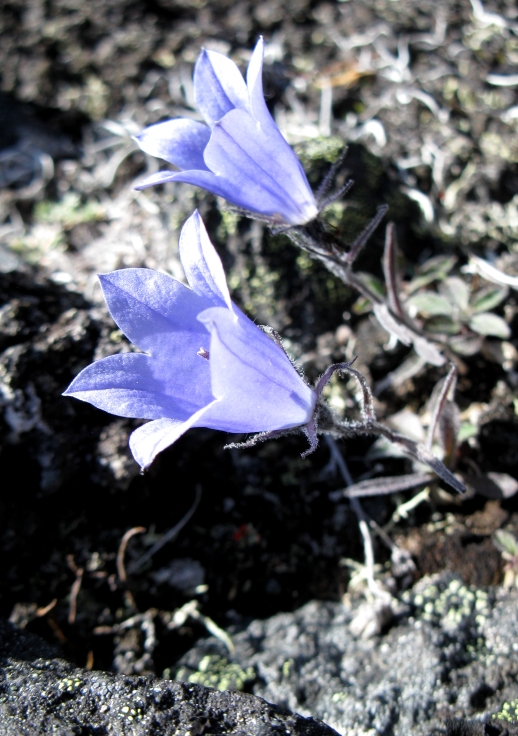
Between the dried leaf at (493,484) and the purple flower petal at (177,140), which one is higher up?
the purple flower petal at (177,140)

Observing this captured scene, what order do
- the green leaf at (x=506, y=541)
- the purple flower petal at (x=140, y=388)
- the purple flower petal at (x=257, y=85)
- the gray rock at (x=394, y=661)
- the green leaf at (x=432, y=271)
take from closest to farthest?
the purple flower petal at (x=140, y=388) < the purple flower petal at (x=257, y=85) < the gray rock at (x=394, y=661) < the green leaf at (x=506, y=541) < the green leaf at (x=432, y=271)

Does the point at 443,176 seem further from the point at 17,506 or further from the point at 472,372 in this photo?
the point at 17,506

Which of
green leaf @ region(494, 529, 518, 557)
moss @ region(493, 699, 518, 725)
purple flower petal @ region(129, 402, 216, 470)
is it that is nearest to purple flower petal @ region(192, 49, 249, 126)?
purple flower petal @ region(129, 402, 216, 470)

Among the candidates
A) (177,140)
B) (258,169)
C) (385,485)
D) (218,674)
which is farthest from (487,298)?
(218,674)

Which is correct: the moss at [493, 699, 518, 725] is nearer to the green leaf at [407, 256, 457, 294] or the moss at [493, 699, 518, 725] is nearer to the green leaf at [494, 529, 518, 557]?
the green leaf at [494, 529, 518, 557]

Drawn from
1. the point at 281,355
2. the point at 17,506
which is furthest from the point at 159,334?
the point at 17,506

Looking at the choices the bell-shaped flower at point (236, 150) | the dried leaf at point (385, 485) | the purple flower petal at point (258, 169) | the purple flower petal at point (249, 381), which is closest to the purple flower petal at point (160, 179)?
the bell-shaped flower at point (236, 150)

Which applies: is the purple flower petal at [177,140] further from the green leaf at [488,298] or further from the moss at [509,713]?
the moss at [509,713]

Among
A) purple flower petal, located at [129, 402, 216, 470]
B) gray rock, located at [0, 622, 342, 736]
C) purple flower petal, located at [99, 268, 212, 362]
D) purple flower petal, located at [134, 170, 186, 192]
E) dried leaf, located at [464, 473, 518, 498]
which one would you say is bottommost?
dried leaf, located at [464, 473, 518, 498]
